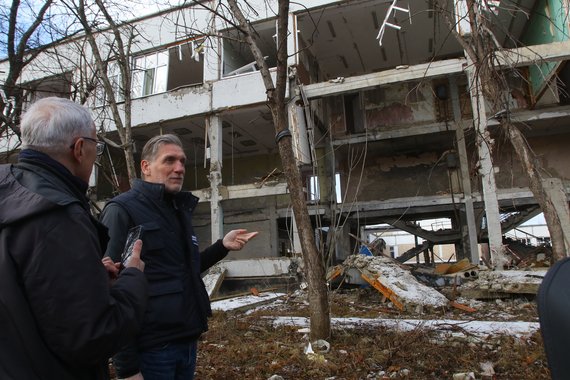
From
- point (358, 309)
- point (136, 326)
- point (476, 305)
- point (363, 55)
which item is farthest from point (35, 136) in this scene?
point (363, 55)

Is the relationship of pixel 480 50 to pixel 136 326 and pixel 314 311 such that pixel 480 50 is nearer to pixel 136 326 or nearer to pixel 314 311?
pixel 314 311

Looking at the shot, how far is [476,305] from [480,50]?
4.36 metres

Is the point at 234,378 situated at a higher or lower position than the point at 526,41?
lower

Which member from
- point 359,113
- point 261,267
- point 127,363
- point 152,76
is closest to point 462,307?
point 127,363

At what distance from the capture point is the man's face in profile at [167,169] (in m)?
2.09

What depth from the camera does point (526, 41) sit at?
13.8 m

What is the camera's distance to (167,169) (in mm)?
2100

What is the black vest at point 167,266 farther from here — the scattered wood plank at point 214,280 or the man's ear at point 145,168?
the scattered wood plank at point 214,280

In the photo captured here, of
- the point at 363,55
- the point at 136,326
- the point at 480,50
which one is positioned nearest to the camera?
the point at 136,326

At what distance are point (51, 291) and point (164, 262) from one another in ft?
2.68

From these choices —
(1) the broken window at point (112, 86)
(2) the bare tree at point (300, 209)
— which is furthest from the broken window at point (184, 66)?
(2) the bare tree at point (300, 209)

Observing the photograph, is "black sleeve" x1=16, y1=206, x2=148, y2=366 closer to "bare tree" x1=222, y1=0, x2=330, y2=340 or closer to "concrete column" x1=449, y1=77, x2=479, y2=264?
"bare tree" x1=222, y1=0, x2=330, y2=340

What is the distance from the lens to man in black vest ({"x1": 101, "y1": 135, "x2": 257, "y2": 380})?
5.78 ft

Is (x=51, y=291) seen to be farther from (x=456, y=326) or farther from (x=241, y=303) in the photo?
(x=241, y=303)
